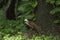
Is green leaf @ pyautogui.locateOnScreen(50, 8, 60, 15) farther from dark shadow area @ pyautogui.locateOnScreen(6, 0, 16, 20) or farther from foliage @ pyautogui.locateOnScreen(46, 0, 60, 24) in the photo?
dark shadow area @ pyautogui.locateOnScreen(6, 0, 16, 20)

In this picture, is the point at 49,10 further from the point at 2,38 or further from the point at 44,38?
the point at 2,38

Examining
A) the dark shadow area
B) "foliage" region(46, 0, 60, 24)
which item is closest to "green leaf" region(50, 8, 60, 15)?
"foliage" region(46, 0, 60, 24)

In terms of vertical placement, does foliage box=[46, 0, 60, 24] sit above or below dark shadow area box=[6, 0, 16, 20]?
above

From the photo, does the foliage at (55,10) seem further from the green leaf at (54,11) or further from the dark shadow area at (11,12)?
the dark shadow area at (11,12)

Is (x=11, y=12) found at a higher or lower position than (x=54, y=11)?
lower

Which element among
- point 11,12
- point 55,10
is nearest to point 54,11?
point 55,10

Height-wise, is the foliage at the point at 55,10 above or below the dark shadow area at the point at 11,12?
above

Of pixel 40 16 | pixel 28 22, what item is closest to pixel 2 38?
pixel 28 22

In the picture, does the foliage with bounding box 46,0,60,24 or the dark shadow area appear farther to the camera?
the dark shadow area

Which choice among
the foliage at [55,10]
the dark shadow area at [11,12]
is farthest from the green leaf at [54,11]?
the dark shadow area at [11,12]

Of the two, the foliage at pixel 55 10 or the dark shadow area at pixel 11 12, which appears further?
the dark shadow area at pixel 11 12

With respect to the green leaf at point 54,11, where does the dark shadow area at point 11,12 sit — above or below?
below

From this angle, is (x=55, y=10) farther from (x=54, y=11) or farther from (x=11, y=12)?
(x=11, y=12)

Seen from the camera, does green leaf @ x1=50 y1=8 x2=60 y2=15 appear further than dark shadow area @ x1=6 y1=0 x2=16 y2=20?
No
